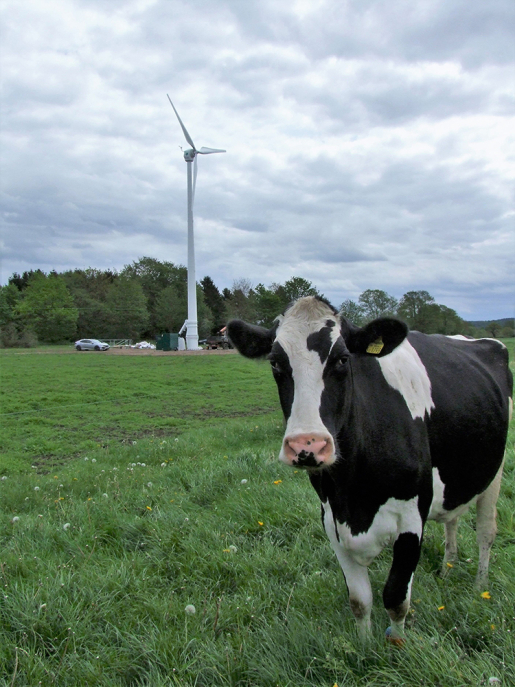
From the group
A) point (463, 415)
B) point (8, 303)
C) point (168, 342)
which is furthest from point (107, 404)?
point (8, 303)

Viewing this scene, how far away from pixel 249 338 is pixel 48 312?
245 feet

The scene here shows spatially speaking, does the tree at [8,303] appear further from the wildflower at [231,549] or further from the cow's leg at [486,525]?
the cow's leg at [486,525]

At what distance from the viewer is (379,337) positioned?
11.3 ft

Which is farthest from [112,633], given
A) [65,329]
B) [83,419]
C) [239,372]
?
[65,329]

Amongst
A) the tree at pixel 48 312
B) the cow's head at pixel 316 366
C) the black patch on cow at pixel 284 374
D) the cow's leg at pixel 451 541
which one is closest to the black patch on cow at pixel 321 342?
the cow's head at pixel 316 366

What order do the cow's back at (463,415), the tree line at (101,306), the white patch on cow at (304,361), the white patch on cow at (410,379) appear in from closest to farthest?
the white patch on cow at (304,361), the white patch on cow at (410,379), the cow's back at (463,415), the tree line at (101,306)

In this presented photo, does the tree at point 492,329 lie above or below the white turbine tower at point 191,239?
below

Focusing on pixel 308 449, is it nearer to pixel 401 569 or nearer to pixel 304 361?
pixel 304 361

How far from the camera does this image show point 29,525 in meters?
5.38

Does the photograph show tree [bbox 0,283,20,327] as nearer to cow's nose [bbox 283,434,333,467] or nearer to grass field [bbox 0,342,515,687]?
grass field [bbox 0,342,515,687]

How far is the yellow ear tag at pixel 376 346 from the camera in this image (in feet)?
11.3

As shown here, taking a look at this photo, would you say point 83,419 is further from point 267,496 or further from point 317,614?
point 317,614

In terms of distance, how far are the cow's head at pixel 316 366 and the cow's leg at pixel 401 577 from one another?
838 mm

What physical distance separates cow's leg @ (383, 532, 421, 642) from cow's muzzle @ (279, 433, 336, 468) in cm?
99
